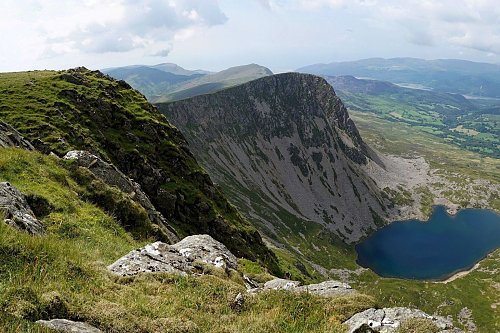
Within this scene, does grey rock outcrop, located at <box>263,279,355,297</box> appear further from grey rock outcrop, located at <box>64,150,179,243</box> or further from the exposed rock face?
grey rock outcrop, located at <box>64,150,179,243</box>

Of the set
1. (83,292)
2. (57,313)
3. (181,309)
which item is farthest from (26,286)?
(181,309)

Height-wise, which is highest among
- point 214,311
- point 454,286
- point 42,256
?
point 42,256

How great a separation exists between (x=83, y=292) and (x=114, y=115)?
76307mm

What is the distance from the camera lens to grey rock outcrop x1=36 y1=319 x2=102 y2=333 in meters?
9.28

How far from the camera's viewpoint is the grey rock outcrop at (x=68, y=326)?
928 cm

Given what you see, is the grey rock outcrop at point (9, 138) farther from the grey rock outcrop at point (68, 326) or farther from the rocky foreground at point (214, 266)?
the grey rock outcrop at point (68, 326)

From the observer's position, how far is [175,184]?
73125mm

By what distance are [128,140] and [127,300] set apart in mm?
67128

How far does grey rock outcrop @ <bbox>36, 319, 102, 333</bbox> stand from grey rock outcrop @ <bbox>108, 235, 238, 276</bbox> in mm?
7561

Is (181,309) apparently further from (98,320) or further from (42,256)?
(42,256)

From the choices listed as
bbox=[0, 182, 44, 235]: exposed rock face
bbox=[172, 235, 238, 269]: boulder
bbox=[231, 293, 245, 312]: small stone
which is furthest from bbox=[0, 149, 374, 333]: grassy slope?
bbox=[0, 182, 44, 235]: exposed rock face

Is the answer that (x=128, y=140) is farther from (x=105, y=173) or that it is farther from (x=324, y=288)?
(x=324, y=288)

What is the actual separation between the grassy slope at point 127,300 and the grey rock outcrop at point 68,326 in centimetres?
42

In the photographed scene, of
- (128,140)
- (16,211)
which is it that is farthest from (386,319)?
(128,140)
